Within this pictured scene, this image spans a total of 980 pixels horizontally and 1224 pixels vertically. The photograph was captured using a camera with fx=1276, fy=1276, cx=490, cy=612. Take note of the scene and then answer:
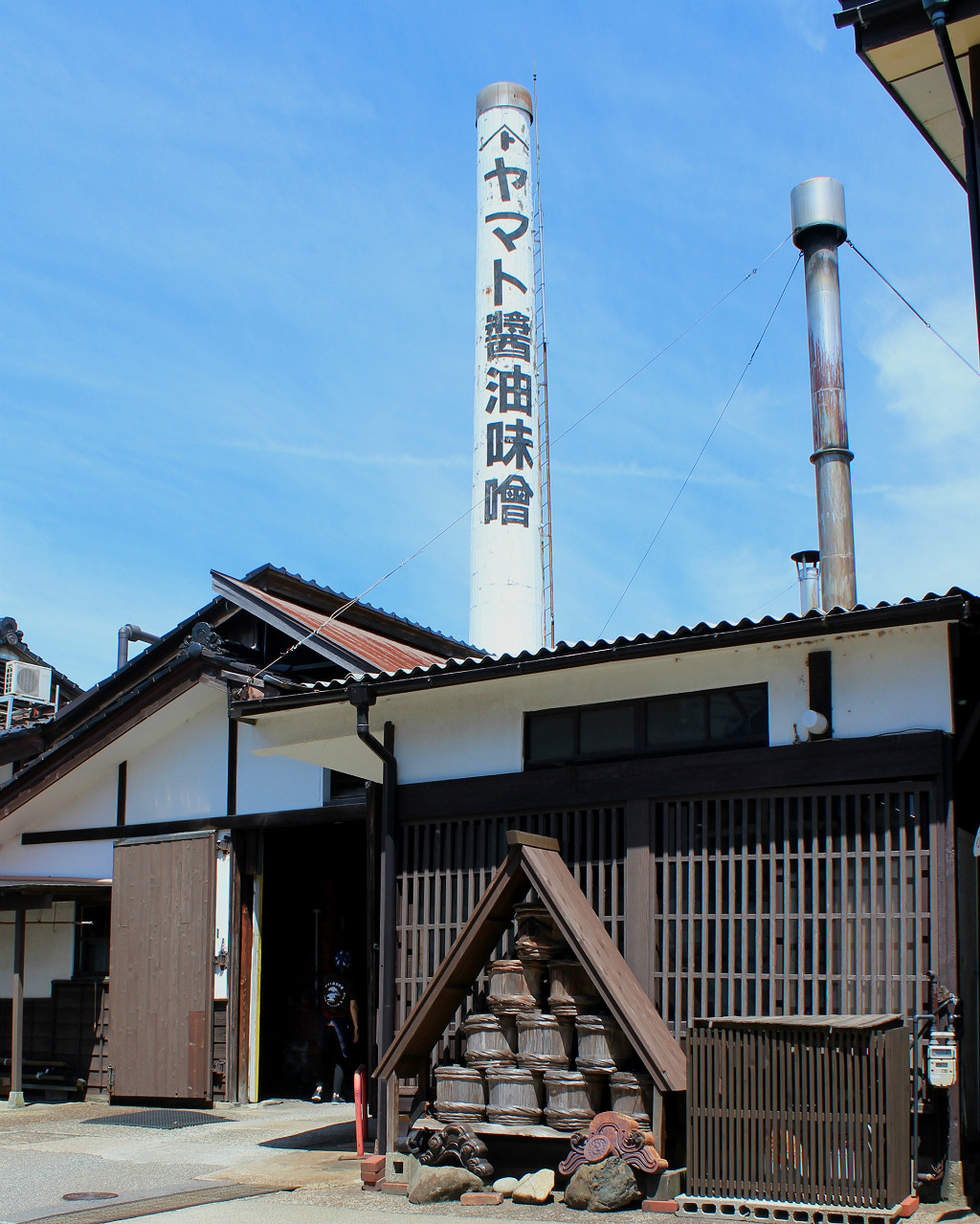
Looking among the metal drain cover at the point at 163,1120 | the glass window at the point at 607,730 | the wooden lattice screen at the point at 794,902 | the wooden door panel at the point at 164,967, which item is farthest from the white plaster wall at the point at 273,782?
the wooden lattice screen at the point at 794,902

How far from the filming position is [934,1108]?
8.24 meters

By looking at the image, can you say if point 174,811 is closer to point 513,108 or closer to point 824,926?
point 824,926

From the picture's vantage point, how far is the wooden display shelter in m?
8.81

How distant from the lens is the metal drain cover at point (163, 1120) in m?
13.2

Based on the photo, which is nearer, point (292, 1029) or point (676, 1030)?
point (676, 1030)

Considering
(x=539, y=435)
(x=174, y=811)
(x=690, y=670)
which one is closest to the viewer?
(x=690, y=670)

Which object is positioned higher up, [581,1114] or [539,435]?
[539,435]

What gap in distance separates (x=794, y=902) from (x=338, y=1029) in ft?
24.0

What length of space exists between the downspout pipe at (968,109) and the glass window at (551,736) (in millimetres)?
4613

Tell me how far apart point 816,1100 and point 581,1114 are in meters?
1.82

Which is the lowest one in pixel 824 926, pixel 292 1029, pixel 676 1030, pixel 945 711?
pixel 292 1029

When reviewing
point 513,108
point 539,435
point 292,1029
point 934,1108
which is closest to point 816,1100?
point 934,1108

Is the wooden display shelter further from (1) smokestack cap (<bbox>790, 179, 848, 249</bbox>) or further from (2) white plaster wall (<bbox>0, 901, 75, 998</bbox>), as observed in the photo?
(1) smokestack cap (<bbox>790, 179, 848, 249</bbox>)

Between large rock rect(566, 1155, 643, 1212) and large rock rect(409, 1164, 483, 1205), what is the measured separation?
0.85m
